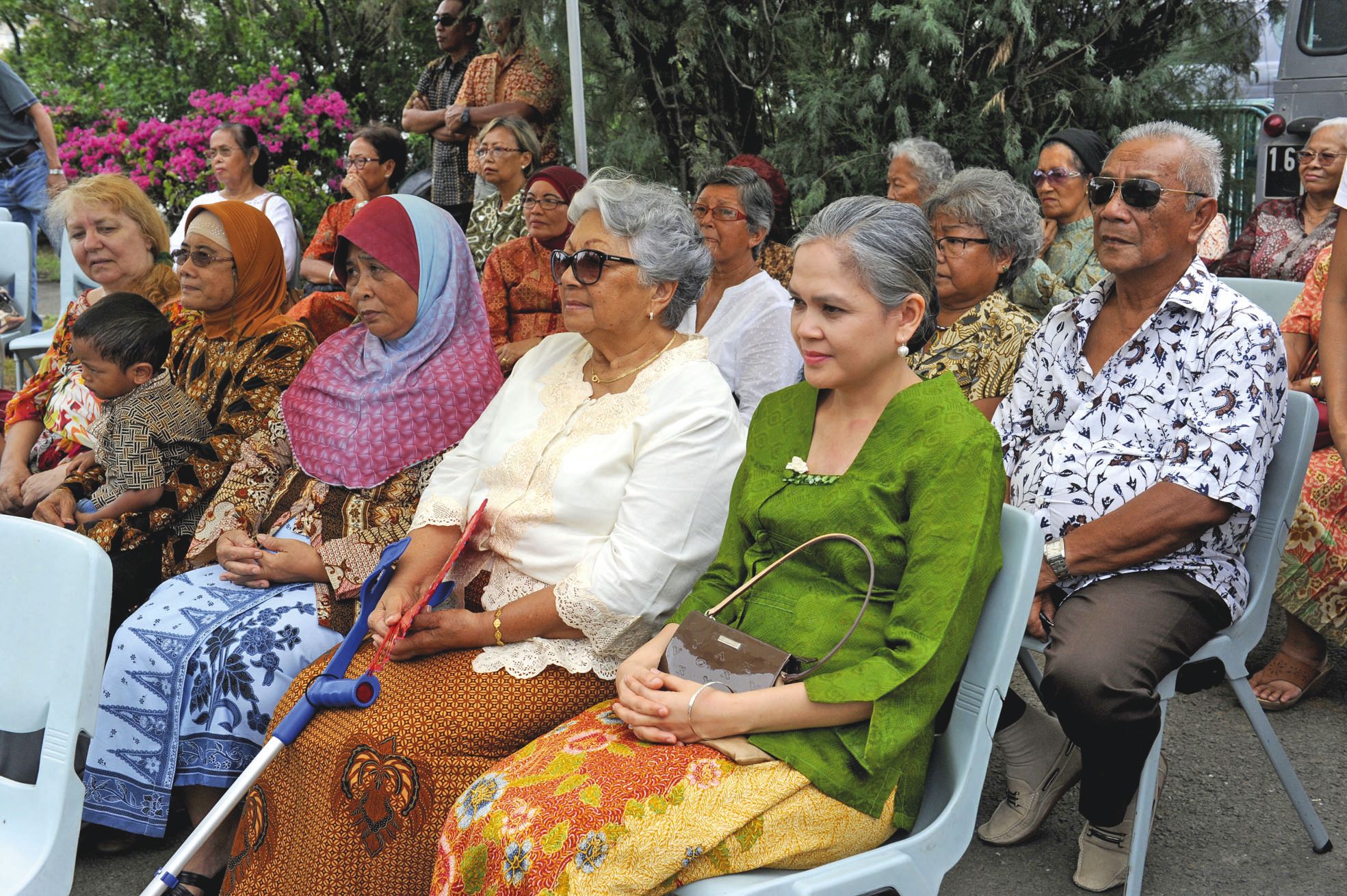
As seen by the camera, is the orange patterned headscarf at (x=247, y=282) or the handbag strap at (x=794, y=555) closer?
the handbag strap at (x=794, y=555)

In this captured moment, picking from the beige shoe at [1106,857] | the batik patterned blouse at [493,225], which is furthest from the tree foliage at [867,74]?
the beige shoe at [1106,857]

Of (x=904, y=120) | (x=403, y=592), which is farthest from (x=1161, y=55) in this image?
(x=403, y=592)

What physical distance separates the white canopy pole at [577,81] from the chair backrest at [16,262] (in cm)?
289

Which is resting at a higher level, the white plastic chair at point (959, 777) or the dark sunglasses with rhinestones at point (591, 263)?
the dark sunglasses with rhinestones at point (591, 263)

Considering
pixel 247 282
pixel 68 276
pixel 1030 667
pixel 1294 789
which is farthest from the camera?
pixel 68 276

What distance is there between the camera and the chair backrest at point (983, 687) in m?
1.93

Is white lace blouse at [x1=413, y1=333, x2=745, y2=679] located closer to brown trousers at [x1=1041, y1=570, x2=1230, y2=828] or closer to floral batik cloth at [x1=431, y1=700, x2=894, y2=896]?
floral batik cloth at [x1=431, y1=700, x2=894, y2=896]

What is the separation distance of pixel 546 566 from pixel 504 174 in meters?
3.26

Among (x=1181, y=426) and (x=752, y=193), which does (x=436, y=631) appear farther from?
(x=752, y=193)

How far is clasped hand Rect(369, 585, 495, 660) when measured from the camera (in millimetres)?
2482

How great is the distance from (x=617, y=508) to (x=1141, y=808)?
4.14 feet

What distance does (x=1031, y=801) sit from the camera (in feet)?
9.39

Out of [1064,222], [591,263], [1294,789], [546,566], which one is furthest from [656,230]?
[1064,222]

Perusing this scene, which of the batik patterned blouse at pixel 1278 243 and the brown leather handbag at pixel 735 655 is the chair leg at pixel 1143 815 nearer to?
the brown leather handbag at pixel 735 655
